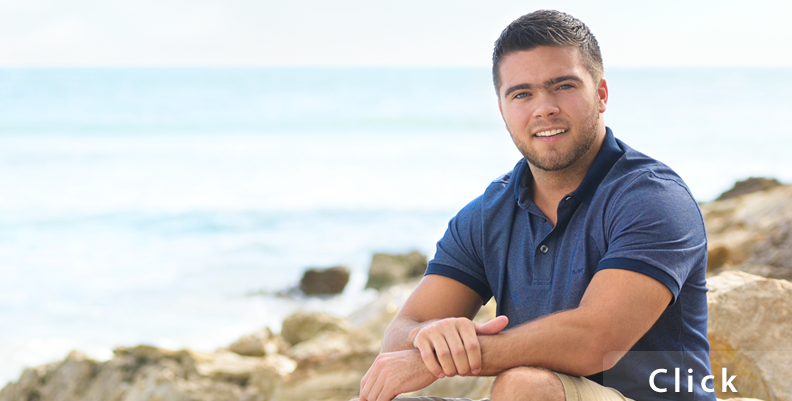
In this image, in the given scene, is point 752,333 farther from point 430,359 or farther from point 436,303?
point 430,359

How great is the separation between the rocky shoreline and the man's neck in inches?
42.0

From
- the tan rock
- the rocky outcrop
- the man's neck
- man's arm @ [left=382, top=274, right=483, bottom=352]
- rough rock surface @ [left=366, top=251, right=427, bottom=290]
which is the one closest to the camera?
the man's neck

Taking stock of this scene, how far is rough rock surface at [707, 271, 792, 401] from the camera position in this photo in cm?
288

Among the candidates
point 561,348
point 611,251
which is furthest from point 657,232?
point 561,348

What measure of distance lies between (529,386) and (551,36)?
1161mm

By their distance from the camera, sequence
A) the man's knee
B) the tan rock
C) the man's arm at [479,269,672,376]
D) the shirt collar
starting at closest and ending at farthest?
the man's knee
the man's arm at [479,269,672,376]
the shirt collar
the tan rock

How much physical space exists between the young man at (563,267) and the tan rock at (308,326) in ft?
12.5

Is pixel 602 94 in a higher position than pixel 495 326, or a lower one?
higher

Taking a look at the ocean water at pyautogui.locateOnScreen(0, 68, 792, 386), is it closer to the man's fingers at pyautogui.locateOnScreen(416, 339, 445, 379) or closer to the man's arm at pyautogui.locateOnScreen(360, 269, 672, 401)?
the man's fingers at pyautogui.locateOnScreen(416, 339, 445, 379)

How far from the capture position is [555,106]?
7.88 ft

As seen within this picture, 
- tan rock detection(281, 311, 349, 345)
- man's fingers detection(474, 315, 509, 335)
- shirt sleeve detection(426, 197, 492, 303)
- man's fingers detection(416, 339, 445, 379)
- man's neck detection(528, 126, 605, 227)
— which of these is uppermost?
man's neck detection(528, 126, 605, 227)

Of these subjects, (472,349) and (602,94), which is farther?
(602,94)

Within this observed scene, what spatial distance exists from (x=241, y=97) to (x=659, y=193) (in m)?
42.3

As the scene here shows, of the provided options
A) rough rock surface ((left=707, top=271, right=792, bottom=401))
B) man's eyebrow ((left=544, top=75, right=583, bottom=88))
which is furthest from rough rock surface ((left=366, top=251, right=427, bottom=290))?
man's eyebrow ((left=544, top=75, right=583, bottom=88))
